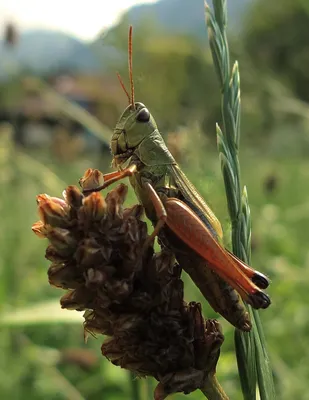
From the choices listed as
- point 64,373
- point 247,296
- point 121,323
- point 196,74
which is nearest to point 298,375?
point 64,373

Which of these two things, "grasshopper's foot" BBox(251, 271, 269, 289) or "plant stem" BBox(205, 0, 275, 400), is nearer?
"plant stem" BBox(205, 0, 275, 400)

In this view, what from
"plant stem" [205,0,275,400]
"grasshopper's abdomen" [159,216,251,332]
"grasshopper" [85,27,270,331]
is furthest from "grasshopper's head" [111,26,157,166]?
"plant stem" [205,0,275,400]

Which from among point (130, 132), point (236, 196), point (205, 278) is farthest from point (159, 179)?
point (236, 196)

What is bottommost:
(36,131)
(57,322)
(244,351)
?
(244,351)

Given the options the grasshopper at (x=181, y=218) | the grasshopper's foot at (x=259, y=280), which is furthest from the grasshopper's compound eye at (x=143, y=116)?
the grasshopper's foot at (x=259, y=280)

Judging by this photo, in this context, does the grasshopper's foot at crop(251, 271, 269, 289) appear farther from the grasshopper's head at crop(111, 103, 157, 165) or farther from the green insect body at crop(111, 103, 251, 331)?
the grasshopper's head at crop(111, 103, 157, 165)

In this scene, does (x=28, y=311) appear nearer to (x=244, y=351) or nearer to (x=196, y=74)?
(x=244, y=351)

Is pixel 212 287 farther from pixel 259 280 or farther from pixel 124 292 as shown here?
pixel 124 292
